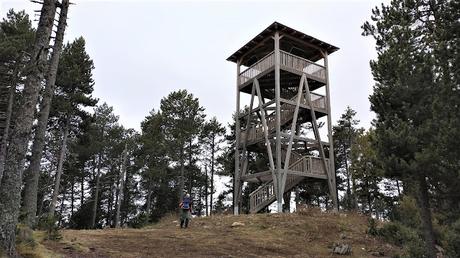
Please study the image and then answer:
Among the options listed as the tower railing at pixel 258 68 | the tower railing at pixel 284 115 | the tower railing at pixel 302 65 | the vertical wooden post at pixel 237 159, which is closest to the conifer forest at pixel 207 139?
the vertical wooden post at pixel 237 159

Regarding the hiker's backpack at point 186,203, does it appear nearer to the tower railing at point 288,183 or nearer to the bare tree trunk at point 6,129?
the tower railing at point 288,183

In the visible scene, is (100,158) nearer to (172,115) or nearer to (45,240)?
(172,115)

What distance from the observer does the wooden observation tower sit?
18.9 m

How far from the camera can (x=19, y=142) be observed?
8.09 meters

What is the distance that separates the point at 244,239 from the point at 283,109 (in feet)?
31.8

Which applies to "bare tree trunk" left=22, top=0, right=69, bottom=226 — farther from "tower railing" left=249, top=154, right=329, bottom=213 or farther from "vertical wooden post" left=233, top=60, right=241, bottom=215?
"vertical wooden post" left=233, top=60, right=241, bottom=215

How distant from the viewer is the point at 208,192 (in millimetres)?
42469

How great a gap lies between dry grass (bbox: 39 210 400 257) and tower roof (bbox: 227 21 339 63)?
9485 mm

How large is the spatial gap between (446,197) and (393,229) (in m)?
3.52

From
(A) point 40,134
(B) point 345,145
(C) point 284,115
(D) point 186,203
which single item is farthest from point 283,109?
(B) point 345,145

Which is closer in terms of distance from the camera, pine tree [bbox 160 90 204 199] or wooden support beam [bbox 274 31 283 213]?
wooden support beam [bbox 274 31 283 213]

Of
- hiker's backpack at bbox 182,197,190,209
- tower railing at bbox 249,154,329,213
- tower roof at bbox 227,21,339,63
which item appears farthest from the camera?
tower roof at bbox 227,21,339,63

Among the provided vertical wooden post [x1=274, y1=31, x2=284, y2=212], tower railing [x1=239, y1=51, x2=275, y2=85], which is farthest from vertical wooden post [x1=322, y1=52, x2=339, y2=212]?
tower railing [x1=239, y1=51, x2=275, y2=85]

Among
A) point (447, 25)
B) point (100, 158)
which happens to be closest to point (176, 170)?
point (100, 158)
